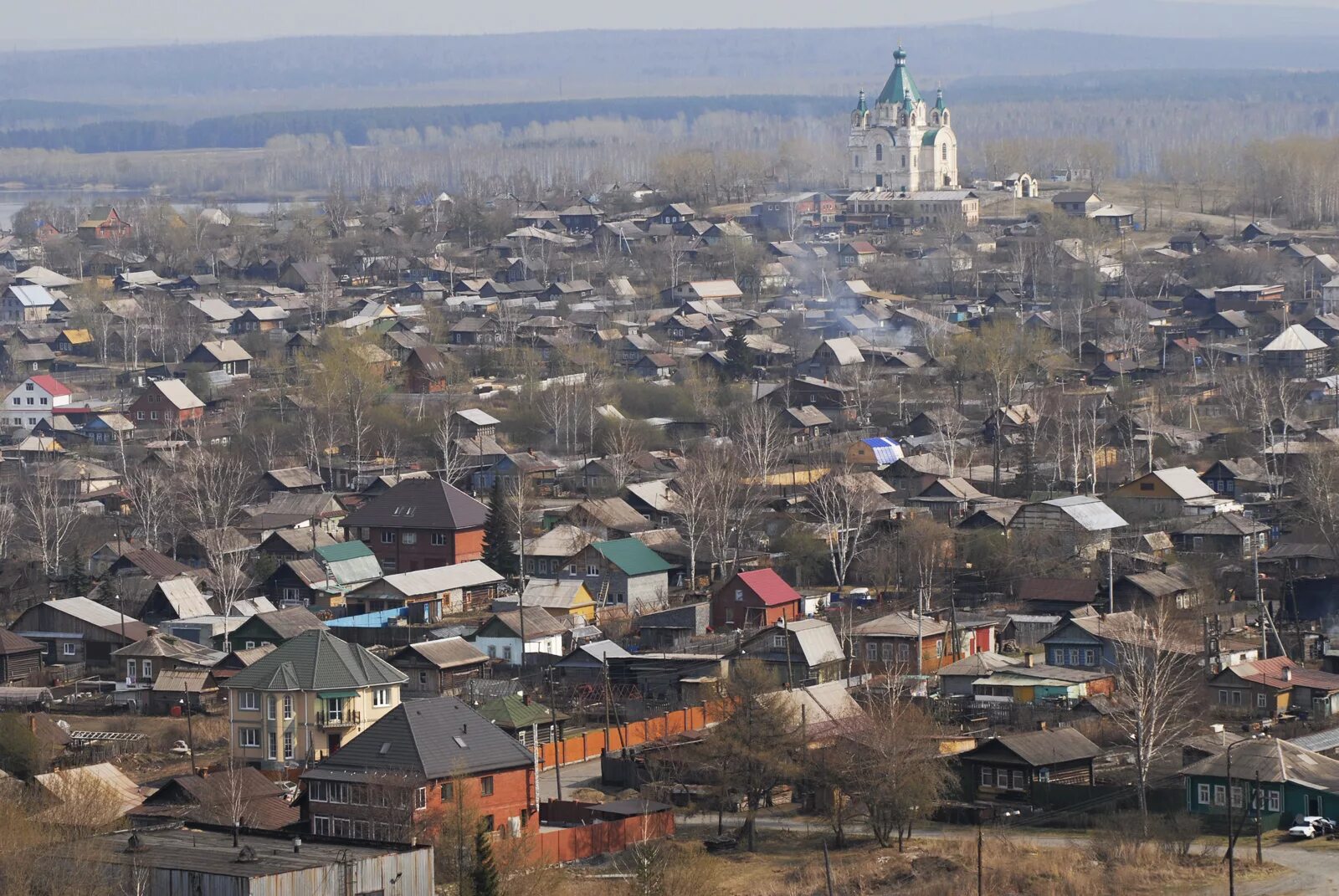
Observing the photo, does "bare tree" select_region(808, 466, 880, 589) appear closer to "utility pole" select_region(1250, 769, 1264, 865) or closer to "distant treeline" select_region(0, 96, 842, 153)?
"utility pole" select_region(1250, 769, 1264, 865)

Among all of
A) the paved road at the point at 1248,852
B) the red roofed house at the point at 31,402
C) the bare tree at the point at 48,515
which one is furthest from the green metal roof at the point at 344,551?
the red roofed house at the point at 31,402

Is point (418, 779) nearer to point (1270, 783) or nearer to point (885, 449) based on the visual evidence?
point (1270, 783)

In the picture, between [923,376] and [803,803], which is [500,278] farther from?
[803,803]

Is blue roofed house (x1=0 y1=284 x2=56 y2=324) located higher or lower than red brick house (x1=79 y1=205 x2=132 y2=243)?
lower

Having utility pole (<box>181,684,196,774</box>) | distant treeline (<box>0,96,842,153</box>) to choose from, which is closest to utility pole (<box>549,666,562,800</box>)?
utility pole (<box>181,684,196,774</box>)

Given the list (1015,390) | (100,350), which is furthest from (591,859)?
(100,350)

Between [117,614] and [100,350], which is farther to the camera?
[100,350]
